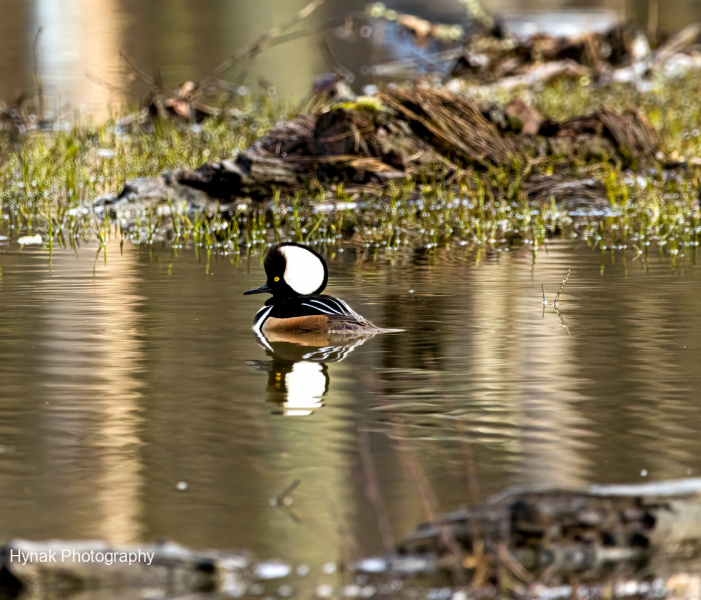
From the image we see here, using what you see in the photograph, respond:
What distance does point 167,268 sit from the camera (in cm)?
894

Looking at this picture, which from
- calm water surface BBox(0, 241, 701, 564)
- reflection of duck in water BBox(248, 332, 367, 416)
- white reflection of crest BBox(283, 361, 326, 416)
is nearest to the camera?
calm water surface BBox(0, 241, 701, 564)

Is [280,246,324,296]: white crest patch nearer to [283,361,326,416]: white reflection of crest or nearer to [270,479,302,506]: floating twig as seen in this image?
[283,361,326,416]: white reflection of crest

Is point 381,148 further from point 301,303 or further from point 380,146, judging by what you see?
point 301,303

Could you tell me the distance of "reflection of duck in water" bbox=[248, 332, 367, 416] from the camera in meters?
5.49

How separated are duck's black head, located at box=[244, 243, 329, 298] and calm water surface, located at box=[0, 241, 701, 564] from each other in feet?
1.01

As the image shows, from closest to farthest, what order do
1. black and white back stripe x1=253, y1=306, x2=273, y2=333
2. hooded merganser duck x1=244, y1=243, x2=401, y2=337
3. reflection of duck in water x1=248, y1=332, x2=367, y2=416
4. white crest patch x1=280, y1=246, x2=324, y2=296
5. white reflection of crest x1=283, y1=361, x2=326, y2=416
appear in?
white reflection of crest x1=283, y1=361, x2=326, y2=416
reflection of duck in water x1=248, y1=332, x2=367, y2=416
hooded merganser duck x1=244, y1=243, x2=401, y2=337
black and white back stripe x1=253, y1=306, x2=273, y2=333
white crest patch x1=280, y1=246, x2=324, y2=296

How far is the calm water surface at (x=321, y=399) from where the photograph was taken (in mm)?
4082

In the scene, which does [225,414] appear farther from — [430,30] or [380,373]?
[430,30]

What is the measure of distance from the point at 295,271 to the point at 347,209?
16.0ft

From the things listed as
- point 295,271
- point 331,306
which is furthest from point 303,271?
Result: point 331,306

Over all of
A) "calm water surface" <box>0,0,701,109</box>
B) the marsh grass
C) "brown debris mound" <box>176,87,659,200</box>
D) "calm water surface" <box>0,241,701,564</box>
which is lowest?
"calm water surface" <box>0,241,701,564</box>

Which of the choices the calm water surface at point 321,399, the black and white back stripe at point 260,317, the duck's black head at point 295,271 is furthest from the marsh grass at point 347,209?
the black and white back stripe at point 260,317

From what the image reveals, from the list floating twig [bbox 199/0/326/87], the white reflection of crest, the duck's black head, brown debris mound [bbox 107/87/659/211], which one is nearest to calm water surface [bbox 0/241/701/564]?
the white reflection of crest

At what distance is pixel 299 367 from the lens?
246 inches
